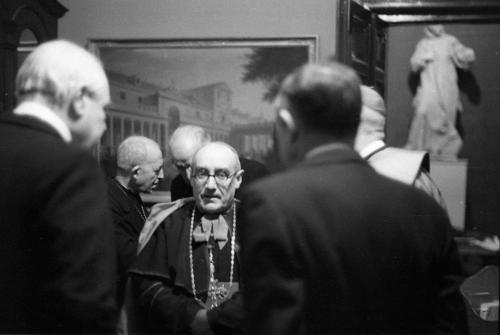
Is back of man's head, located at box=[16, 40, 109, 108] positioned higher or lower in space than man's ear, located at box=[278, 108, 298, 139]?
higher

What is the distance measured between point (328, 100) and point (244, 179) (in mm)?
512

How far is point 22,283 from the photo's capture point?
124cm

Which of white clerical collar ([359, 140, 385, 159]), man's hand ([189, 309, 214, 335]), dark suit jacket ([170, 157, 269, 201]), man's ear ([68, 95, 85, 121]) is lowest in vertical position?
man's hand ([189, 309, 214, 335])

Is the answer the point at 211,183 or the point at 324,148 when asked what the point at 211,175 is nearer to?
the point at 211,183

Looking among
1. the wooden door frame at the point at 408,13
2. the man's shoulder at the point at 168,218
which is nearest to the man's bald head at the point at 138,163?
the man's shoulder at the point at 168,218

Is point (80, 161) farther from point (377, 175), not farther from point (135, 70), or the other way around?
point (135, 70)

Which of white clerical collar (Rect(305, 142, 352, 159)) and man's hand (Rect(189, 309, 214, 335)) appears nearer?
white clerical collar (Rect(305, 142, 352, 159))

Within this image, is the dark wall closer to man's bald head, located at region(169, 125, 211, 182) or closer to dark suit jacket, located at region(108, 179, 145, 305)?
man's bald head, located at region(169, 125, 211, 182)

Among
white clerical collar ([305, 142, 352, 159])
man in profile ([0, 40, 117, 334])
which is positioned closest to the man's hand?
man in profile ([0, 40, 117, 334])

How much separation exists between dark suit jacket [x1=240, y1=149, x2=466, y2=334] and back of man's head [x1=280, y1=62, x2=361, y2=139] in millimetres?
62

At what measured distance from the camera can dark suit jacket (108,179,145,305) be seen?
1725 millimetres

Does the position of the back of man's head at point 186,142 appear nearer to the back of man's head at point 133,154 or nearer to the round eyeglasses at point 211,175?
the back of man's head at point 133,154

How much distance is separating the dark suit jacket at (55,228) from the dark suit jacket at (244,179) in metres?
0.56

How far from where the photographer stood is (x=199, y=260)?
5.51ft
